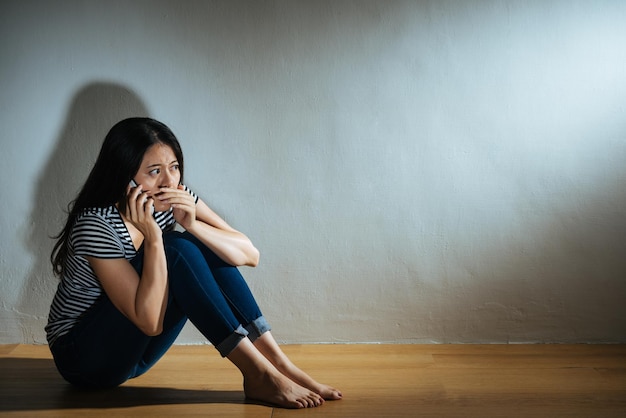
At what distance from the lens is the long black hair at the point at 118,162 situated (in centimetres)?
211

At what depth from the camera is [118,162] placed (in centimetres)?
211

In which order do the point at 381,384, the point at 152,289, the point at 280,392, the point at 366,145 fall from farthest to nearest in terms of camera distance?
the point at 366,145 < the point at 381,384 < the point at 280,392 < the point at 152,289

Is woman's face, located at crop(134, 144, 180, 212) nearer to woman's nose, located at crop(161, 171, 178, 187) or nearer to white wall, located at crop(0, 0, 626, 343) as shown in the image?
woman's nose, located at crop(161, 171, 178, 187)

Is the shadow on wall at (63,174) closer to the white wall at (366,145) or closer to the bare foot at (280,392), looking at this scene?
the white wall at (366,145)

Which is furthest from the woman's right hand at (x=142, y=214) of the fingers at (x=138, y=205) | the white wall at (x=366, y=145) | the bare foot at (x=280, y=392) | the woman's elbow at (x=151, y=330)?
the white wall at (x=366, y=145)

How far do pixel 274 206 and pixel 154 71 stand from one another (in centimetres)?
63

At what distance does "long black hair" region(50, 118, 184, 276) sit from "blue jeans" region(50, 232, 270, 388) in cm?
18

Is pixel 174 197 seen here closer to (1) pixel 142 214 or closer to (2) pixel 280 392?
(1) pixel 142 214

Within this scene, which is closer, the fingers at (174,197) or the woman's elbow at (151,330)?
the woman's elbow at (151,330)

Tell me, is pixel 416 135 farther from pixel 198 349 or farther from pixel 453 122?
pixel 198 349

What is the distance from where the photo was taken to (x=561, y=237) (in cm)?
276

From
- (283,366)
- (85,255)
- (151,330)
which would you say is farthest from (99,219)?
Answer: (283,366)

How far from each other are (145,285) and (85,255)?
0.19 metres

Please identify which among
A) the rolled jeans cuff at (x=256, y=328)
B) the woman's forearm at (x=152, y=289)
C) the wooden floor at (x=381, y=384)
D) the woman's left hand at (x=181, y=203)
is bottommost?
the wooden floor at (x=381, y=384)
